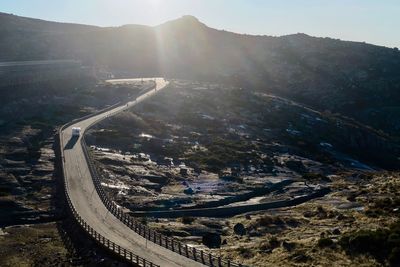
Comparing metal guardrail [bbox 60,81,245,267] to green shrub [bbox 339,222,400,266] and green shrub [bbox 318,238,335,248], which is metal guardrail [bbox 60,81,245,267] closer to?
green shrub [bbox 318,238,335,248]

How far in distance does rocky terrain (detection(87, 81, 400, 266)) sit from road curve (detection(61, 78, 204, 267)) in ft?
12.8

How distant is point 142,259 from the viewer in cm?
3812

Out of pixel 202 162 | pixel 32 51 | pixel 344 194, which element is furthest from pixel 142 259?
pixel 32 51

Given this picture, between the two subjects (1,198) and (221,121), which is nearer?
(1,198)

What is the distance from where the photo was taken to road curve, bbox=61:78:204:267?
40.3 m

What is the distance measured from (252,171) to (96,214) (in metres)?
39.4

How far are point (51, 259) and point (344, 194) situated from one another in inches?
1779

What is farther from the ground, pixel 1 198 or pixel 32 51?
pixel 32 51

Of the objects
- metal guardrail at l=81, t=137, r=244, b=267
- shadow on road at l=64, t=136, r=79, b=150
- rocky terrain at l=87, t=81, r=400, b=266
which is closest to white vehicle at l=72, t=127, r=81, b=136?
shadow on road at l=64, t=136, r=79, b=150

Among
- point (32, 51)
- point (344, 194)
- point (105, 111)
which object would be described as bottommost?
point (344, 194)

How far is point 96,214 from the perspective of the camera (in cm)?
5191

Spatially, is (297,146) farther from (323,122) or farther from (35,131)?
(35,131)

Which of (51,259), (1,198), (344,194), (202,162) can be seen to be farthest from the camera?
(202,162)

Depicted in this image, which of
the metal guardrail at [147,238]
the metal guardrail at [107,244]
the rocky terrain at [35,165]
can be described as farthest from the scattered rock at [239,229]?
the rocky terrain at [35,165]
